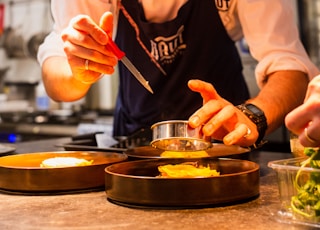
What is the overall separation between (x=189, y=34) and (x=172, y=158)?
0.73 m

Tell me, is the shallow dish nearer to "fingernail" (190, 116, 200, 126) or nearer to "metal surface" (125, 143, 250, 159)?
"fingernail" (190, 116, 200, 126)

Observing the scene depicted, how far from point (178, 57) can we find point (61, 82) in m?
0.42

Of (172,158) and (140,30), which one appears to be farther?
(140,30)

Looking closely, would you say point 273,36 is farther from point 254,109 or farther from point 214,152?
point 214,152

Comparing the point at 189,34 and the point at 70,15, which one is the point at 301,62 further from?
the point at 70,15

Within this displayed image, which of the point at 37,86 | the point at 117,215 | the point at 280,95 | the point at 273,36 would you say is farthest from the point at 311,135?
the point at 37,86

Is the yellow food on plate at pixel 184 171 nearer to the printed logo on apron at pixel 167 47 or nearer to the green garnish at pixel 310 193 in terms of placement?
the green garnish at pixel 310 193

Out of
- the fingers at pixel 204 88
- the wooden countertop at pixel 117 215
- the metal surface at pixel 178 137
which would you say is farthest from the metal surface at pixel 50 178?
the fingers at pixel 204 88

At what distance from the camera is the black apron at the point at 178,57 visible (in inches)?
71.2

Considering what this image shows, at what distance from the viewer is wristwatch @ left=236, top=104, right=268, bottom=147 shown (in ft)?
4.50

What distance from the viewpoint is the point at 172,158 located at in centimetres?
121

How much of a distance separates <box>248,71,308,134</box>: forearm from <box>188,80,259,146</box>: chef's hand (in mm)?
145

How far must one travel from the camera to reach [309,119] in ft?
2.69

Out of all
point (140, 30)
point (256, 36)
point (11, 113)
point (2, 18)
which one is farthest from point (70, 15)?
point (2, 18)
